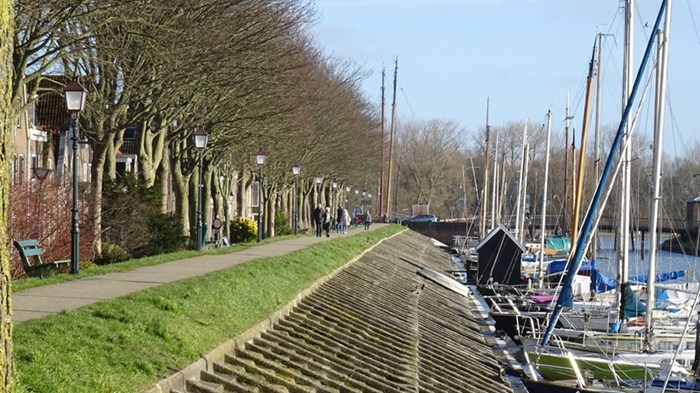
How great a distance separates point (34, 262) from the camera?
23.4 metres

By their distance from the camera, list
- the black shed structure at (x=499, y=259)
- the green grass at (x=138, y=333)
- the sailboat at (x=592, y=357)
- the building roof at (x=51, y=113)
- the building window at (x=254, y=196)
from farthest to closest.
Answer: the building window at (x=254, y=196)
the building roof at (x=51, y=113)
the black shed structure at (x=499, y=259)
the sailboat at (x=592, y=357)
the green grass at (x=138, y=333)

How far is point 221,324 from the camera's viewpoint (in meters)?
15.0

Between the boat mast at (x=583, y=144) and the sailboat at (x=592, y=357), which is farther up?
the boat mast at (x=583, y=144)

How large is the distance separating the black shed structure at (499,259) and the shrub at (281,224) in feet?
68.5

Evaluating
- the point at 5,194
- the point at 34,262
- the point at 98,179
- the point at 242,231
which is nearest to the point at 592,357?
the point at 34,262

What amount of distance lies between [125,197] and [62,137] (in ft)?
91.5

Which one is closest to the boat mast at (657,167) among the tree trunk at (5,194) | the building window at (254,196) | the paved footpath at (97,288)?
the paved footpath at (97,288)

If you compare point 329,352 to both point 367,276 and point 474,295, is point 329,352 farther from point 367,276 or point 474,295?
point 474,295

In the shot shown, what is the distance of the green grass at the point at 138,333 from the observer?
385 inches

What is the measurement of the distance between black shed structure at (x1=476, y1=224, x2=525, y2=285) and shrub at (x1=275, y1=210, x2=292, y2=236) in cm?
2089

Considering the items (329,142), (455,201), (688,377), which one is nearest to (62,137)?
(329,142)

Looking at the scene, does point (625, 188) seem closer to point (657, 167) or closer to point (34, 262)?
point (657, 167)

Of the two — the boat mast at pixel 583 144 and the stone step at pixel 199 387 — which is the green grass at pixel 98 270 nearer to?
the stone step at pixel 199 387

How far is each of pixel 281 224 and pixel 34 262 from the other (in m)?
48.5
